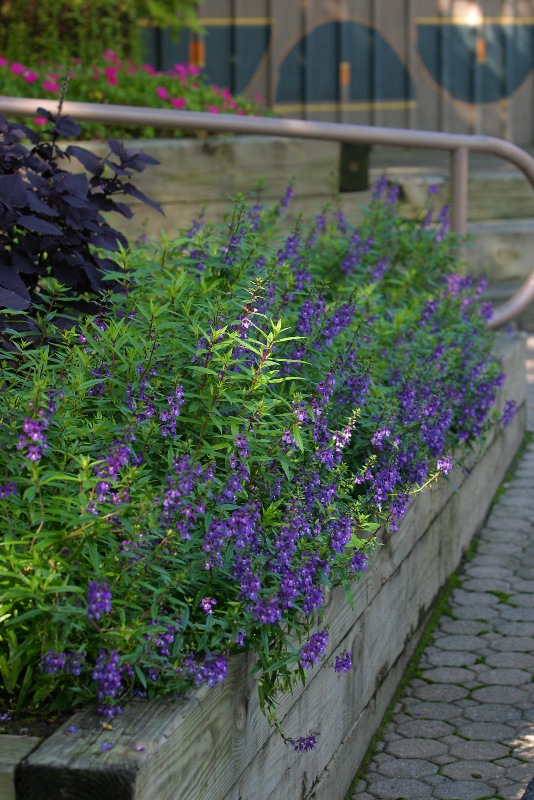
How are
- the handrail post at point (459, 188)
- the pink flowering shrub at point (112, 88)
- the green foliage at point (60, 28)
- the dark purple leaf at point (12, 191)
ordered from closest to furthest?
the dark purple leaf at point (12, 191) < the handrail post at point (459, 188) < the pink flowering shrub at point (112, 88) < the green foliage at point (60, 28)

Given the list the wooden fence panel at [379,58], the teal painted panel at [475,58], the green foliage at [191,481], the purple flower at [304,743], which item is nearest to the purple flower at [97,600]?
the green foliage at [191,481]

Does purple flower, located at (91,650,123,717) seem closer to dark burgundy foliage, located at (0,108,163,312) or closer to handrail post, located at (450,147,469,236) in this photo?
dark burgundy foliage, located at (0,108,163,312)

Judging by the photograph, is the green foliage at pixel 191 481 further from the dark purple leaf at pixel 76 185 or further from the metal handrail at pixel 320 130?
the metal handrail at pixel 320 130

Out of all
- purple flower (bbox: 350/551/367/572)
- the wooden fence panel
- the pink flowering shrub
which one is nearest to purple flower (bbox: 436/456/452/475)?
purple flower (bbox: 350/551/367/572)

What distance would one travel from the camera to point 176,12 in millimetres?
8938

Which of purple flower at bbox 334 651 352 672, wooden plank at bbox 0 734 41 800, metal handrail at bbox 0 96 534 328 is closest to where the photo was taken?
wooden plank at bbox 0 734 41 800

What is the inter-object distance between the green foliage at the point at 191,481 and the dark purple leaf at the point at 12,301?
0.10 metres

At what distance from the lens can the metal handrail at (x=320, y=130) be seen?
4777 millimetres

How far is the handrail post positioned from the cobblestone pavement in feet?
6.35

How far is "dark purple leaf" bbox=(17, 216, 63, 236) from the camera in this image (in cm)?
347

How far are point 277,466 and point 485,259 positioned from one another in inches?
233

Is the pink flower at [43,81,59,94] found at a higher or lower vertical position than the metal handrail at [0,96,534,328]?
higher

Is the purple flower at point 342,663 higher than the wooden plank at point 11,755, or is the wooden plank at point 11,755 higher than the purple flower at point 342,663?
the wooden plank at point 11,755

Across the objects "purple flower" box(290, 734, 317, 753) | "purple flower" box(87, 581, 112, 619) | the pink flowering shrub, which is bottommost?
"purple flower" box(290, 734, 317, 753)
